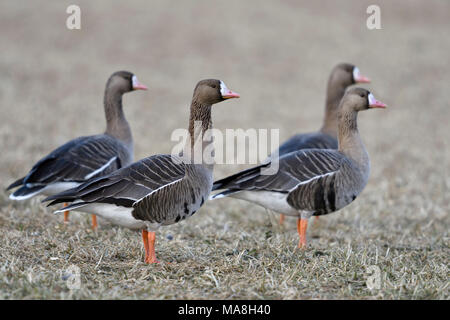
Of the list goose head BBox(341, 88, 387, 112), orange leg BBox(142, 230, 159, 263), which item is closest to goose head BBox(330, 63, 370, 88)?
goose head BBox(341, 88, 387, 112)

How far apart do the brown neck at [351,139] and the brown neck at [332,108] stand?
1703mm

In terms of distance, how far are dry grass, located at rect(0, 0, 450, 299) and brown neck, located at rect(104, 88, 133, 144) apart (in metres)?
1.41

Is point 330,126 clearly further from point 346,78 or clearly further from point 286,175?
point 286,175

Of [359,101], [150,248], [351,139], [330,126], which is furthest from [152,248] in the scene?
[330,126]

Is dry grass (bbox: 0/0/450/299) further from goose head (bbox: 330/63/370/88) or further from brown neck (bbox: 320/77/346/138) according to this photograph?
goose head (bbox: 330/63/370/88)

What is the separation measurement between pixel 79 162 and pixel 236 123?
9199 mm

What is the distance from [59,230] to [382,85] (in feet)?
52.7

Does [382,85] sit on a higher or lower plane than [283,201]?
higher

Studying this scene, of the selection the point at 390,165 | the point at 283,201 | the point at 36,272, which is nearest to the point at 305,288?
the point at 283,201

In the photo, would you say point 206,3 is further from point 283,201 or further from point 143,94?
point 283,201

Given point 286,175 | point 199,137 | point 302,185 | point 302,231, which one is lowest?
point 302,231

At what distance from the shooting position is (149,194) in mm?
5391

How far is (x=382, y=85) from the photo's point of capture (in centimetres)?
2019

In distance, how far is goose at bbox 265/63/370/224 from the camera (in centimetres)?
835
